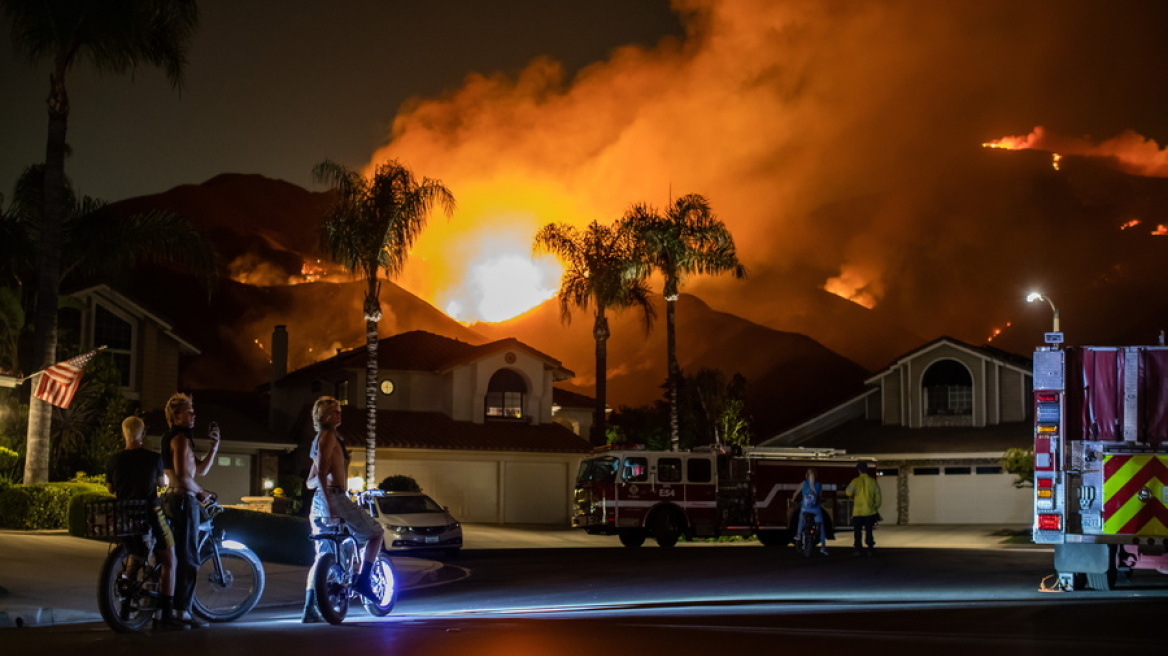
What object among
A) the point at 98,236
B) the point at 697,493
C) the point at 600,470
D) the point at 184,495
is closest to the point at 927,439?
the point at 697,493

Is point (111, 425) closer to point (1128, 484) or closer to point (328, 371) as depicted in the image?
point (328, 371)

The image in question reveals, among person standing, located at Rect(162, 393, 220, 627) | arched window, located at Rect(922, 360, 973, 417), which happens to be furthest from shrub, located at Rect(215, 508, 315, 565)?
arched window, located at Rect(922, 360, 973, 417)

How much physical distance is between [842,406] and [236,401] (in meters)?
34.1

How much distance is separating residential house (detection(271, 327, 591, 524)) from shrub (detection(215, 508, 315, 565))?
21.3 m

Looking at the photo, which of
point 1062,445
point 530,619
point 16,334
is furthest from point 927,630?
point 16,334

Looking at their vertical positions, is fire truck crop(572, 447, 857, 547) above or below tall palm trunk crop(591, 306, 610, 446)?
below

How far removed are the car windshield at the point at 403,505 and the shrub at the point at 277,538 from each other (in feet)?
26.4

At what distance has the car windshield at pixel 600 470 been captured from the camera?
108ft

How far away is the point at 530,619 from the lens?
1290 centimetres

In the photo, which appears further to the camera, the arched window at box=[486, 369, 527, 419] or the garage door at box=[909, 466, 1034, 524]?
the arched window at box=[486, 369, 527, 419]

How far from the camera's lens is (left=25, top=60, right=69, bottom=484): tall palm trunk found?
27953 mm

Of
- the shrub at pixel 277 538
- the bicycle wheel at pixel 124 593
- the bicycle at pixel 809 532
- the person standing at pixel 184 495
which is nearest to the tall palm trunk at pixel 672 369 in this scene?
the bicycle at pixel 809 532

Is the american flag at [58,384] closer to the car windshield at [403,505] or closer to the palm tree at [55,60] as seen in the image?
the palm tree at [55,60]

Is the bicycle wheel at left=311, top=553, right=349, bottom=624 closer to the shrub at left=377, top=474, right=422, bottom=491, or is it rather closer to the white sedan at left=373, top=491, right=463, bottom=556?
the white sedan at left=373, top=491, right=463, bottom=556
